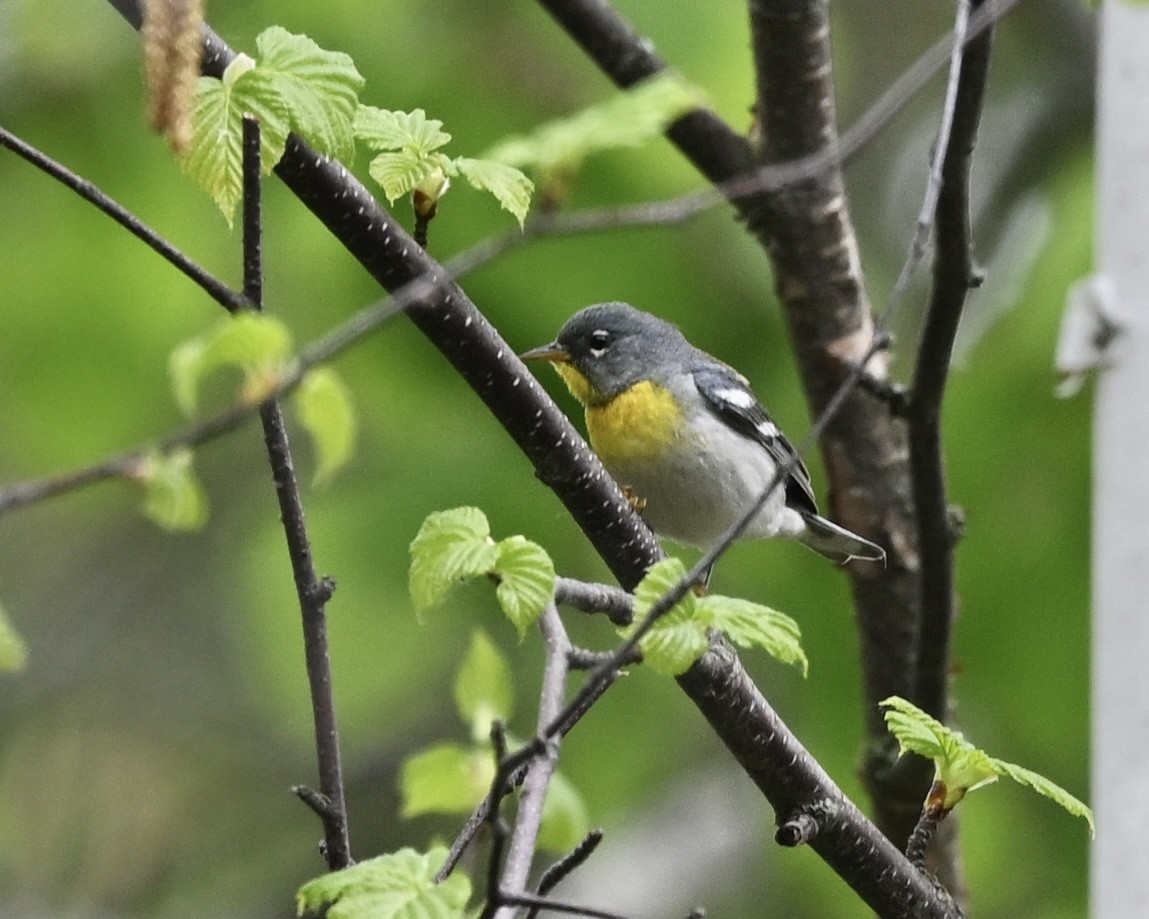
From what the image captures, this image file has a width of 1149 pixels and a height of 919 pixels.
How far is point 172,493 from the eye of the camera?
71.2 inches

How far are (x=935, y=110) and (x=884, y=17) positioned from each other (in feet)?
3.01

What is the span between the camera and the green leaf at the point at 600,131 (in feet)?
5.23

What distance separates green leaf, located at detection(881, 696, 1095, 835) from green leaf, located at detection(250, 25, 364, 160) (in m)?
1.17

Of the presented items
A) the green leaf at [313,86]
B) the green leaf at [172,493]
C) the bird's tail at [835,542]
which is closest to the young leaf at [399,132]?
the green leaf at [313,86]

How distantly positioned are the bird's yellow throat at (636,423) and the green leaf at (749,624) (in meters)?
2.62

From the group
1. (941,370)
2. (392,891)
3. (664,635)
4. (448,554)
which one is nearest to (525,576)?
(448,554)

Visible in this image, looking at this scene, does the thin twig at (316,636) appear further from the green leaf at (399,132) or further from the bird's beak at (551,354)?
the bird's beak at (551,354)

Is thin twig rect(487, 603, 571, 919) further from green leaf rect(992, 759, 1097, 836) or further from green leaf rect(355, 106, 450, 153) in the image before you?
green leaf rect(355, 106, 450, 153)

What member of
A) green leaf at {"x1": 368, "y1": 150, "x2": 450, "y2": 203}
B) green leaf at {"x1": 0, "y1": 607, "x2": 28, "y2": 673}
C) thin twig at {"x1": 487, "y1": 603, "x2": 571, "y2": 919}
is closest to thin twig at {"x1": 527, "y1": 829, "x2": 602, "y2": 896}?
thin twig at {"x1": 487, "y1": 603, "x2": 571, "y2": 919}

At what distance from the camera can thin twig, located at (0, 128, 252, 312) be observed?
205 centimetres

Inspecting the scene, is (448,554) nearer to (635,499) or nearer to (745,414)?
(635,499)

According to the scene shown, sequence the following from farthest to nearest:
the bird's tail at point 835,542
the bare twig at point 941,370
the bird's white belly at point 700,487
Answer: the bird's white belly at point 700,487, the bird's tail at point 835,542, the bare twig at point 941,370

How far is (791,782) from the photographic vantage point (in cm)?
278

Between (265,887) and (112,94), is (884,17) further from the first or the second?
(265,887)
